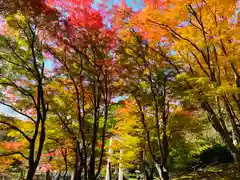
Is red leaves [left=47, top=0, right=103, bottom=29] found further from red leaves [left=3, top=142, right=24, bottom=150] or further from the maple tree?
red leaves [left=3, top=142, right=24, bottom=150]

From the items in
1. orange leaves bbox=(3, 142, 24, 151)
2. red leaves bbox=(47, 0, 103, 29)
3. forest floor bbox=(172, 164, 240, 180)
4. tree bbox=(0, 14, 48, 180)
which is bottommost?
forest floor bbox=(172, 164, 240, 180)

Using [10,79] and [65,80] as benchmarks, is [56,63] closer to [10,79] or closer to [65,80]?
[65,80]

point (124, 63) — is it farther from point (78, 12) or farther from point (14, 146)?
point (14, 146)

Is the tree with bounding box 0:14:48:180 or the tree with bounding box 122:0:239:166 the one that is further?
the tree with bounding box 0:14:48:180

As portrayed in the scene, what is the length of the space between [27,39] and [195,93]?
5.64 meters

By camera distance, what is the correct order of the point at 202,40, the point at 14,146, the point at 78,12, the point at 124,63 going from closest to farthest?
the point at 202,40 < the point at 78,12 < the point at 124,63 < the point at 14,146

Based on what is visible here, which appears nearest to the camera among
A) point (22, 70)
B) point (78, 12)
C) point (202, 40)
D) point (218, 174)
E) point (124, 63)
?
point (202, 40)

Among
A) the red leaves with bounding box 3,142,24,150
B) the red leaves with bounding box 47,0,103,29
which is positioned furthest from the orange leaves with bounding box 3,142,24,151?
the red leaves with bounding box 47,0,103,29

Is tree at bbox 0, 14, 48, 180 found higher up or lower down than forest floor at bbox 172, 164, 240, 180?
higher up

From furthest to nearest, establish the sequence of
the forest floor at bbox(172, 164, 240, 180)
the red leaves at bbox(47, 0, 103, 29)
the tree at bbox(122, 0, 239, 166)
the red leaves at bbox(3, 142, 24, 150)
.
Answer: the red leaves at bbox(3, 142, 24, 150)
the forest floor at bbox(172, 164, 240, 180)
the red leaves at bbox(47, 0, 103, 29)
the tree at bbox(122, 0, 239, 166)

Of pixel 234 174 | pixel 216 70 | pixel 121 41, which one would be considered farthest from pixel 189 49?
pixel 234 174

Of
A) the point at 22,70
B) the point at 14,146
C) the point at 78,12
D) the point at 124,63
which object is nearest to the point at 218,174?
the point at 124,63

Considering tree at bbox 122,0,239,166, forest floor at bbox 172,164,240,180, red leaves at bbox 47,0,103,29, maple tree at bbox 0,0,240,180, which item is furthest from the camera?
forest floor at bbox 172,164,240,180

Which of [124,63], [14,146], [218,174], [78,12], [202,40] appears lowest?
[218,174]
